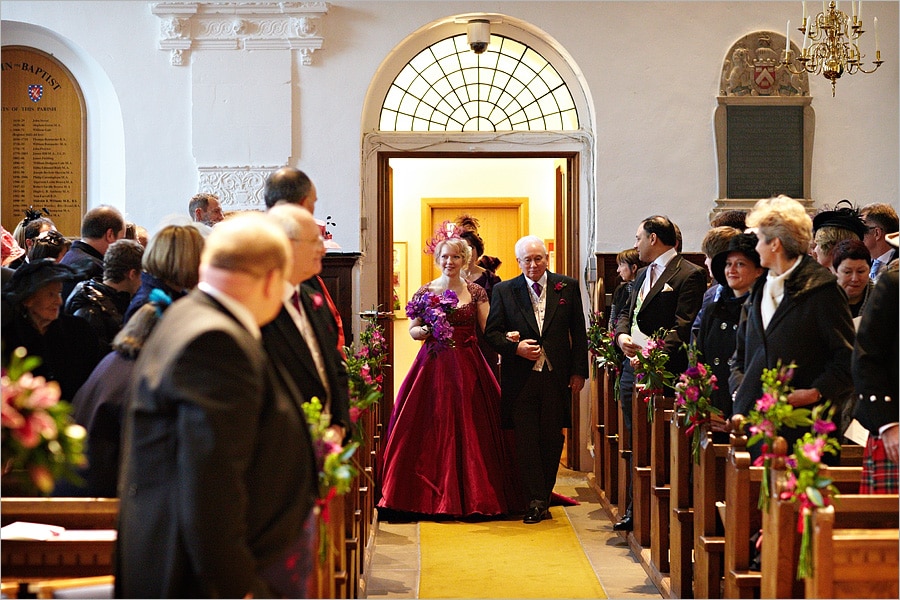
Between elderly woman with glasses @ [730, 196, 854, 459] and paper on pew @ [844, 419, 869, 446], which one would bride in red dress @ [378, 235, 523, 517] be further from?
elderly woman with glasses @ [730, 196, 854, 459]

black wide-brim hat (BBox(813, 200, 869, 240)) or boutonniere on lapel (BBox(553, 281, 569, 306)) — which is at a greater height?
black wide-brim hat (BBox(813, 200, 869, 240))

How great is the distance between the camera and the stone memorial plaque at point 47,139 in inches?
330

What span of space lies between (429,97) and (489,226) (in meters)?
3.86

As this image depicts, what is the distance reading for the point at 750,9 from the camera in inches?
324

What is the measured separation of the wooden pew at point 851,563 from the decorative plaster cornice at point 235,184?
6.01 metres

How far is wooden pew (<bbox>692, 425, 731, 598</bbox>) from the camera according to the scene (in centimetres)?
413

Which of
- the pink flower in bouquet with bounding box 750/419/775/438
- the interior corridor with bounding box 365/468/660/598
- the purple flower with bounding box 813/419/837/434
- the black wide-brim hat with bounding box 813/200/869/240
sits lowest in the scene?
the interior corridor with bounding box 365/468/660/598

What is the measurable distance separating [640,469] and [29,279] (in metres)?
3.27

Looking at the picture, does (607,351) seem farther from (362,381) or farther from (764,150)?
(764,150)

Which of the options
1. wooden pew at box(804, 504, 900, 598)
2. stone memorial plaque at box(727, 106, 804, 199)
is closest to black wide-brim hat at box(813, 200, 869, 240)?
wooden pew at box(804, 504, 900, 598)

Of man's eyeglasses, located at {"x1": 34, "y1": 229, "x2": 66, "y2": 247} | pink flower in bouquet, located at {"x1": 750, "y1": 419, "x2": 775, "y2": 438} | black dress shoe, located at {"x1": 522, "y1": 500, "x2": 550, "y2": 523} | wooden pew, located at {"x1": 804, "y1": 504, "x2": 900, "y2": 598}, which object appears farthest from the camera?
black dress shoe, located at {"x1": 522, "y1": 500, "x2": 550, "y2": 523}

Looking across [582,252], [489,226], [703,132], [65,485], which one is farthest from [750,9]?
[65,485]

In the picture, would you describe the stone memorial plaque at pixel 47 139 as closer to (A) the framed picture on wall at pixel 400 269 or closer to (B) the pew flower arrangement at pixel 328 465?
(A) the framed picture on wall at pixel 400 269

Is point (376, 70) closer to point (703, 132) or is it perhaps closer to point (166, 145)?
point (166, 145)
